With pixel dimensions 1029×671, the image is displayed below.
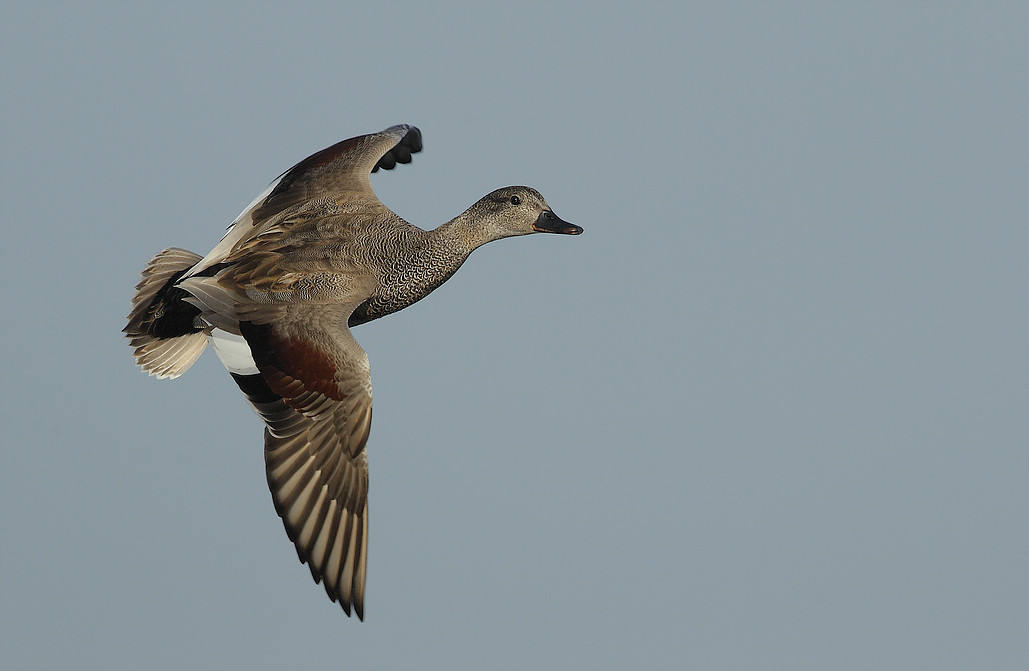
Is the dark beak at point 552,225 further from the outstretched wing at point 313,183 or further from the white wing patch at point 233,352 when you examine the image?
the white wing patch at point 233,352

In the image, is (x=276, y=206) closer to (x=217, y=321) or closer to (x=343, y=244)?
(x=343, y=244)

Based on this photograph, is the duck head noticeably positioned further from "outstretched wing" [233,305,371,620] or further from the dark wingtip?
"outstretched wing" [233,305,371,620]

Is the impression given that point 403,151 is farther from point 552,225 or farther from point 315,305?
point 315,305

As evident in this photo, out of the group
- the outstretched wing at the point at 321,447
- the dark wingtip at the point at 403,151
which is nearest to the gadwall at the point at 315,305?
the outstretched wing at the point at 321,447

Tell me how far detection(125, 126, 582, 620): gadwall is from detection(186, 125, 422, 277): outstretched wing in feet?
0.04

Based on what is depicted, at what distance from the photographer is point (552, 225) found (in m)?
10.1

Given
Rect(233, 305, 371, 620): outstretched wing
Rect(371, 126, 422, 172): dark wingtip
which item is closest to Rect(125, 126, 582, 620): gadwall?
Rect(233, 305, 371, 620): outstretched wing

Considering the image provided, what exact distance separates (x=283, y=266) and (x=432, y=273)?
51.5 inches

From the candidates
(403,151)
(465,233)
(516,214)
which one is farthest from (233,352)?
(403,151)

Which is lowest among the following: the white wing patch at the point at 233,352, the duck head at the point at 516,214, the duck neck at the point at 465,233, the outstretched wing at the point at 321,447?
the outstretched wing at the point at 321,447

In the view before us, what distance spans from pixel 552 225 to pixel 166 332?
10.6 feet

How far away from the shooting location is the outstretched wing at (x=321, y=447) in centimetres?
780

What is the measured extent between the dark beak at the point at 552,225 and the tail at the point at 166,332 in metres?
2.84

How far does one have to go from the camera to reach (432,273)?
9.55 metres
